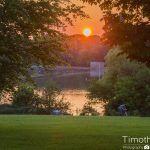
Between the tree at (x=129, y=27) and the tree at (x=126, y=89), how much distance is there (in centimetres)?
3516

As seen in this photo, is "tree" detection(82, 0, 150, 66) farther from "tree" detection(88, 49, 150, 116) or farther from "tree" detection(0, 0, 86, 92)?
"tree" detection(88, 49, 150, 116)

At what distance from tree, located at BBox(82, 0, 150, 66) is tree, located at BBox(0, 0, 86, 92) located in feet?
12.6

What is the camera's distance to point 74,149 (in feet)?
48.1

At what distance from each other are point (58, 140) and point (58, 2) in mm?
5422

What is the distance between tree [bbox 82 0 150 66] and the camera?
14.1 metres

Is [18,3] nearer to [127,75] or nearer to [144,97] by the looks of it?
[144,97]

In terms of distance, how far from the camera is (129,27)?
14.3m

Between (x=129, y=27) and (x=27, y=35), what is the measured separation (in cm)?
564

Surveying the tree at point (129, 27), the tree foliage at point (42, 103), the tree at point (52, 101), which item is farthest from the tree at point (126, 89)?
the tree at point (129, 27)

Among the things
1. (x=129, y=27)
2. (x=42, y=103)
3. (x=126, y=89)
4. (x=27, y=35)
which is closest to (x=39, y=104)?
(x=42, y=103)

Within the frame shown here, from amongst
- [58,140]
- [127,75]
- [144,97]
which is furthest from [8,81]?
[127,75]

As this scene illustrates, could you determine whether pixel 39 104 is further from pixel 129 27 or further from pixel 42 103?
pixel 129 27

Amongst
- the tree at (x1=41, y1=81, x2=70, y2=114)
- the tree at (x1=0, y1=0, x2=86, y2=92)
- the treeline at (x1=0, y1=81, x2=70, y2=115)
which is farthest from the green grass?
the tree at (x1=41, y1=81, x2=70, y2=114)

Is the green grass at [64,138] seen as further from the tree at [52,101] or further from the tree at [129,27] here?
the tree at [52,101]
